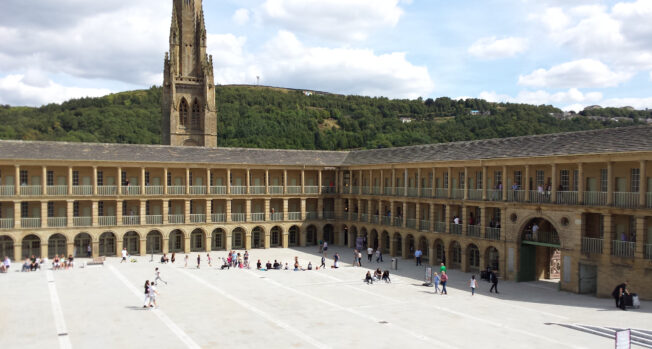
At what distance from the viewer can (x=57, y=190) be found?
44.6 m

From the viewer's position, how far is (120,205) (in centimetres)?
4688

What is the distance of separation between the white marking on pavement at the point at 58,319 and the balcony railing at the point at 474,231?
27.2m

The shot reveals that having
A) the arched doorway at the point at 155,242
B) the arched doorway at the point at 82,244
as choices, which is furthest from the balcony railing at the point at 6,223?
the arched doorway at the point at 155,242

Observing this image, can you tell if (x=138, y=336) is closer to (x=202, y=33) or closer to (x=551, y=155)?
(x=551, y=155)

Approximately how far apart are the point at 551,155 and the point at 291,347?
67.2 feet

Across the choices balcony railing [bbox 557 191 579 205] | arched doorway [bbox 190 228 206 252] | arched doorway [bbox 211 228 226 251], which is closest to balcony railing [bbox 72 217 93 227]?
arched doorway [bbox 190 228 206 252]

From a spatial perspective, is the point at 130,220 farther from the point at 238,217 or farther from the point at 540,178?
the point at 540,178

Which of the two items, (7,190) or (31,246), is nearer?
(7,190)

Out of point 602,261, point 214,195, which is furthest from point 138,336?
point 214,195

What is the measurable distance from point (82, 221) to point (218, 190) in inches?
474

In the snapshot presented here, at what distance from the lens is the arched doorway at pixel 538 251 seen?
35.1m

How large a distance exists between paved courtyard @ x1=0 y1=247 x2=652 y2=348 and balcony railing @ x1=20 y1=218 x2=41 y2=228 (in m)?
6.31

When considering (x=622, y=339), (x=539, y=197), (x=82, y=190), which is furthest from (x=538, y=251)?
(x=82, y=190)

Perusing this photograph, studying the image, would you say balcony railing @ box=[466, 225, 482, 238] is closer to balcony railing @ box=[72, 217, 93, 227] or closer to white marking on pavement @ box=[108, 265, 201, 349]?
white marking on pavement @ box=[108, 265, 201, 349]
